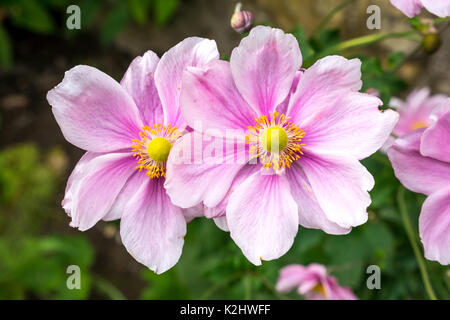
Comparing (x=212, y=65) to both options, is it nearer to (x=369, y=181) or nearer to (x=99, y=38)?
(x=369, y=181)

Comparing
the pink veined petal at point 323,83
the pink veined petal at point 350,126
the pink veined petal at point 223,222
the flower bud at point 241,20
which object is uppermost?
the flower bud at point 241,20

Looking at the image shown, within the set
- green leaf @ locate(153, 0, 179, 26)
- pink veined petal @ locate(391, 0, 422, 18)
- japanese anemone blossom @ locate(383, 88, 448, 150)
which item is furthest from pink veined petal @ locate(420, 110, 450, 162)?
green leaf @ locate(153, 0, 179, 26)

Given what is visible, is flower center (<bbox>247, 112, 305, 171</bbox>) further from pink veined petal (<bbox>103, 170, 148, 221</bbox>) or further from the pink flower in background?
the pink flower in background

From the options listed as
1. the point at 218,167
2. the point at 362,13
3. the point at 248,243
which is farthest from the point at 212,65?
the point at 362,13

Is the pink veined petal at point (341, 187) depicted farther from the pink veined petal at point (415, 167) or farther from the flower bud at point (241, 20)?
the flower bud at point (241, 20)

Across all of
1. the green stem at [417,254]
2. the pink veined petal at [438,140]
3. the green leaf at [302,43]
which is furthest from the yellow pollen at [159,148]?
the green stem at [417,254]

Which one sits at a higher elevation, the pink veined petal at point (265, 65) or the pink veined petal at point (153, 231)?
the pink veined petal at point (265, 65)

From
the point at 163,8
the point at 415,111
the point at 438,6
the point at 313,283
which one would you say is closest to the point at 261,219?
the point at 438,6

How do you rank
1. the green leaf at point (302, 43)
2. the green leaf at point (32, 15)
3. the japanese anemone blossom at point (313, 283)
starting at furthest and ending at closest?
the green leaf at point (32, 15)
the japanese anemone blossom at point (313, 283)
the green leaf at point (302, 43)
